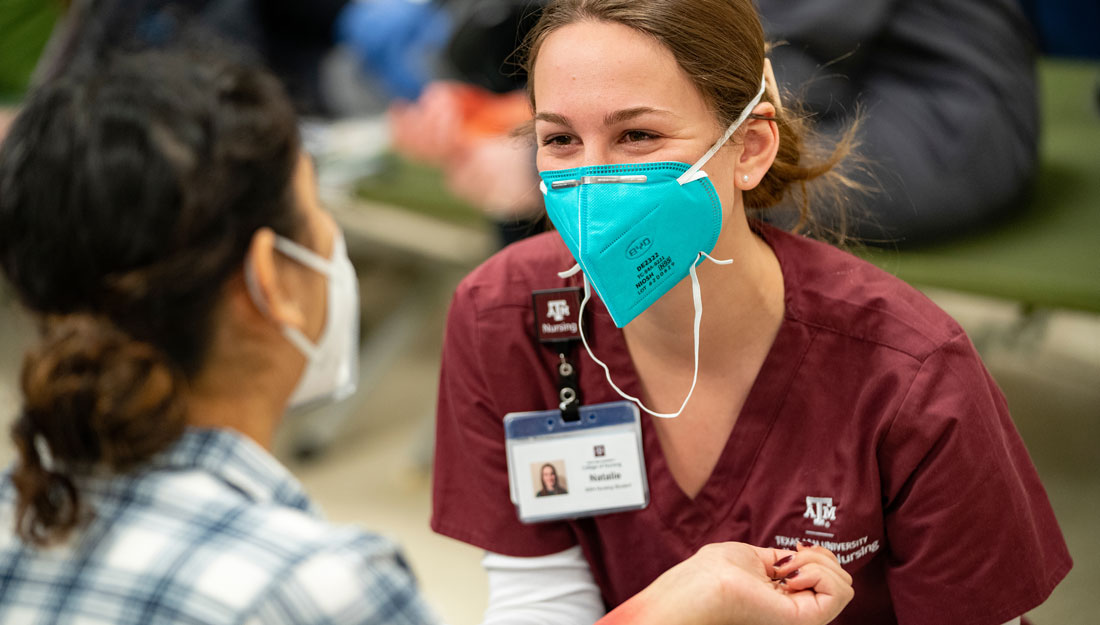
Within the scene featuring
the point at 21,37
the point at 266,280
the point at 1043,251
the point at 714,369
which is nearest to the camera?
the point at 266,280

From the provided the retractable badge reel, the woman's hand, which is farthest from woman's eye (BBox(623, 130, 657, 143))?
the woman's hand

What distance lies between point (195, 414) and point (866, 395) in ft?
2.47

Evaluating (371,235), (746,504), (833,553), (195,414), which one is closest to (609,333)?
(746,504)

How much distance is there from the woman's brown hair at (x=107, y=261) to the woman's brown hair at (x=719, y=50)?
416 mm

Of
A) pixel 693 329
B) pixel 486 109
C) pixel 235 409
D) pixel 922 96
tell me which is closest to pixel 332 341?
pixel 235 409

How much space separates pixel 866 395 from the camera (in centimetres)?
117

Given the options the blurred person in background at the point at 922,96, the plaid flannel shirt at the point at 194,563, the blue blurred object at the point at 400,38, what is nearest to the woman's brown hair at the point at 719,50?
the plaid flannel shirt at the point at 194,563

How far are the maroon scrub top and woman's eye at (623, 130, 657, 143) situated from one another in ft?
0.80

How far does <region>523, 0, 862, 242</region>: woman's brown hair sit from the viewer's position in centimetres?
108

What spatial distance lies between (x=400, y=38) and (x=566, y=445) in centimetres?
216

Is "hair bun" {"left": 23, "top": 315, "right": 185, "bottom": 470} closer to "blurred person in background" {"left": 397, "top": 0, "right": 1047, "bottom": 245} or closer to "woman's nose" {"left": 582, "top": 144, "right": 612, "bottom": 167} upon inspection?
"woman's nose" {"left": 582, "top": 144, "right": 612, "bottom": 167}

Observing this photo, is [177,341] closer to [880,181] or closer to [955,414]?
[955,414]

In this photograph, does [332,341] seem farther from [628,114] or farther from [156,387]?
[628,114]

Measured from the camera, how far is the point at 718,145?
115 cm
